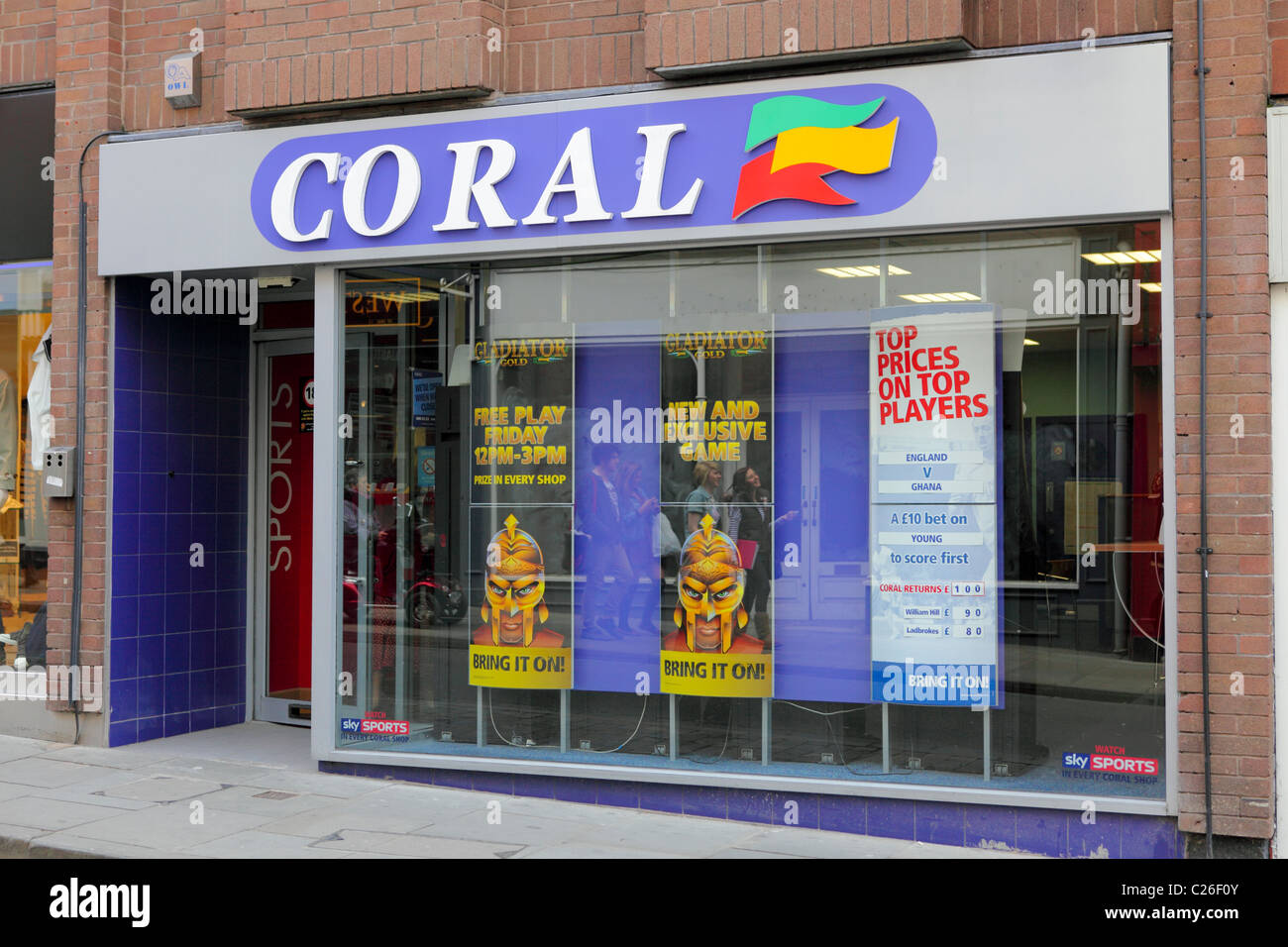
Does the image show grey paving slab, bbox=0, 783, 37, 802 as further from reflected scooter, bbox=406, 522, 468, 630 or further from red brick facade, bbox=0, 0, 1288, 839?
reflected scooter, bbox=406, 522, 468, 630

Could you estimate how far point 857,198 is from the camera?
6891 mm

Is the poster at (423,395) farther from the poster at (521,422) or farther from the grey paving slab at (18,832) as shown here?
the grey paving slab at (18,832)

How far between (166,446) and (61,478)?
0.73m

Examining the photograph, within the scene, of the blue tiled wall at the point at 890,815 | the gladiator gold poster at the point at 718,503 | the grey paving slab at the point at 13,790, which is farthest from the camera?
the grey paving slab at the point at 13,790

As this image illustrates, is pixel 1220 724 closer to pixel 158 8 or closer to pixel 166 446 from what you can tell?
pixel 166 446

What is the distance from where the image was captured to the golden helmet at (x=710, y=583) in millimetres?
7438

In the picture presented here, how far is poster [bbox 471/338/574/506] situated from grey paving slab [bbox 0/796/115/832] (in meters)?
2.76

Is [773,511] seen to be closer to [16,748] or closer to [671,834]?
[671,834]

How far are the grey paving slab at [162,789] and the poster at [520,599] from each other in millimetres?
1726

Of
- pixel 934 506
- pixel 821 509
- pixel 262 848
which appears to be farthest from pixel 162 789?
pixel 934 506

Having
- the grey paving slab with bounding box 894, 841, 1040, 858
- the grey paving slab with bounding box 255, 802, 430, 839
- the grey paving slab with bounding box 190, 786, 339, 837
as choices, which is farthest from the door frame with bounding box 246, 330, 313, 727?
the grey paving slab with bounding box 894, 841, 1040, 858

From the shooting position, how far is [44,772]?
8.11 metres

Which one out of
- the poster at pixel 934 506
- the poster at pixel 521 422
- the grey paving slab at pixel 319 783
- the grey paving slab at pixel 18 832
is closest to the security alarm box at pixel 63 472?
the grey paving slab at pixel 319 783

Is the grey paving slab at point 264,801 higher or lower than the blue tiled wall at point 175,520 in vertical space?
lower
